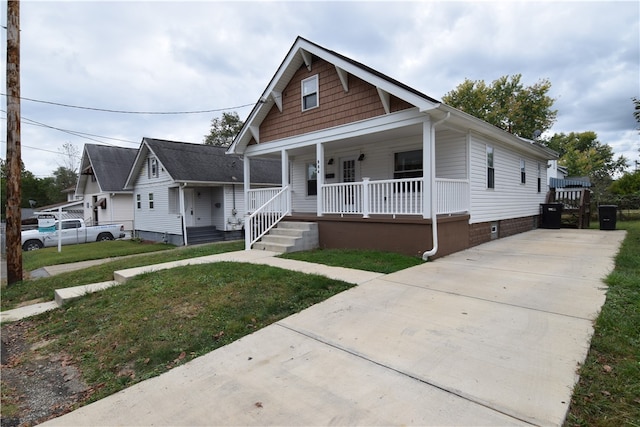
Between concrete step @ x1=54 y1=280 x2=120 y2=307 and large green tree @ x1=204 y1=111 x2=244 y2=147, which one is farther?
large green tree @ x1=204 y1=111 x2=244 y2=147

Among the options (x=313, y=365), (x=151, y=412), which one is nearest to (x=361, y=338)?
(x=313, y=365)

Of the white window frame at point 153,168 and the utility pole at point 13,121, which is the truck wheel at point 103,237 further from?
the utility pole at point 13,121

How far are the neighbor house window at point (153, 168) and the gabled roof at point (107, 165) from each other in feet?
13.5

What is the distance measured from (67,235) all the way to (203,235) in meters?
7.27

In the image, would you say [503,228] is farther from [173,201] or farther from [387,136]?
[173,201]

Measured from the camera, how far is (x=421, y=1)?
9.00 meters

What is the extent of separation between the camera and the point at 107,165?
2253 cm

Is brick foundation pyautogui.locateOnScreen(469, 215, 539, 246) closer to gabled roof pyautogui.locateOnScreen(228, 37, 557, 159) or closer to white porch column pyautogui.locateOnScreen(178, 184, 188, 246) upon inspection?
gabled roof pyautogui.locateOnScreen(228, 37, 557, 159)

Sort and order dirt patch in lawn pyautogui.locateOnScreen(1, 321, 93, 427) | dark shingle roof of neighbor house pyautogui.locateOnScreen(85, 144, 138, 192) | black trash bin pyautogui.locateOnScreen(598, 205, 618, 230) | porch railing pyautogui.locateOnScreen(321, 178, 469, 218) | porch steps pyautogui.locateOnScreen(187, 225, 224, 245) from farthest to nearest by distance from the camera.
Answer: dark shingle roof of neighbor house pyautogui.locateOnScreen(85, 144, 138, 192) → porch steps pyautogui.locateOnScreen(187, 225, 224, 245) → black trash bin pyautogui.locateOnScreen(598, 205, 618, 230) → porch railing pyautogui.locateOnScreen(321, 178, 469, 218) → dirt patch in lawn pyautogui.locateOnScreen(1, 321, 93, 427)

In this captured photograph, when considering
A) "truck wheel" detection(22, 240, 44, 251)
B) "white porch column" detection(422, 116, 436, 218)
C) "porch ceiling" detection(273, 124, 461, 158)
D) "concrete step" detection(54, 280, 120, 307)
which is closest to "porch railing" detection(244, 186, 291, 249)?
"porch ceiling" detection(273, 124, 461, 158)

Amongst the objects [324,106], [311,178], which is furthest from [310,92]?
[311,178]

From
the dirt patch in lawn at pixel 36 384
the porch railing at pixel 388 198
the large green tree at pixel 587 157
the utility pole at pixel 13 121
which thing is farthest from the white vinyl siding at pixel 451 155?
the large green tree at pixel 587 157

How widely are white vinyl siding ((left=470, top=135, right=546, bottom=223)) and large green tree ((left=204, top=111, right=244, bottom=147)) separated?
31.7 meters

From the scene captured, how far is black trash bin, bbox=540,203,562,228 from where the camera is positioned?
46.8ft
